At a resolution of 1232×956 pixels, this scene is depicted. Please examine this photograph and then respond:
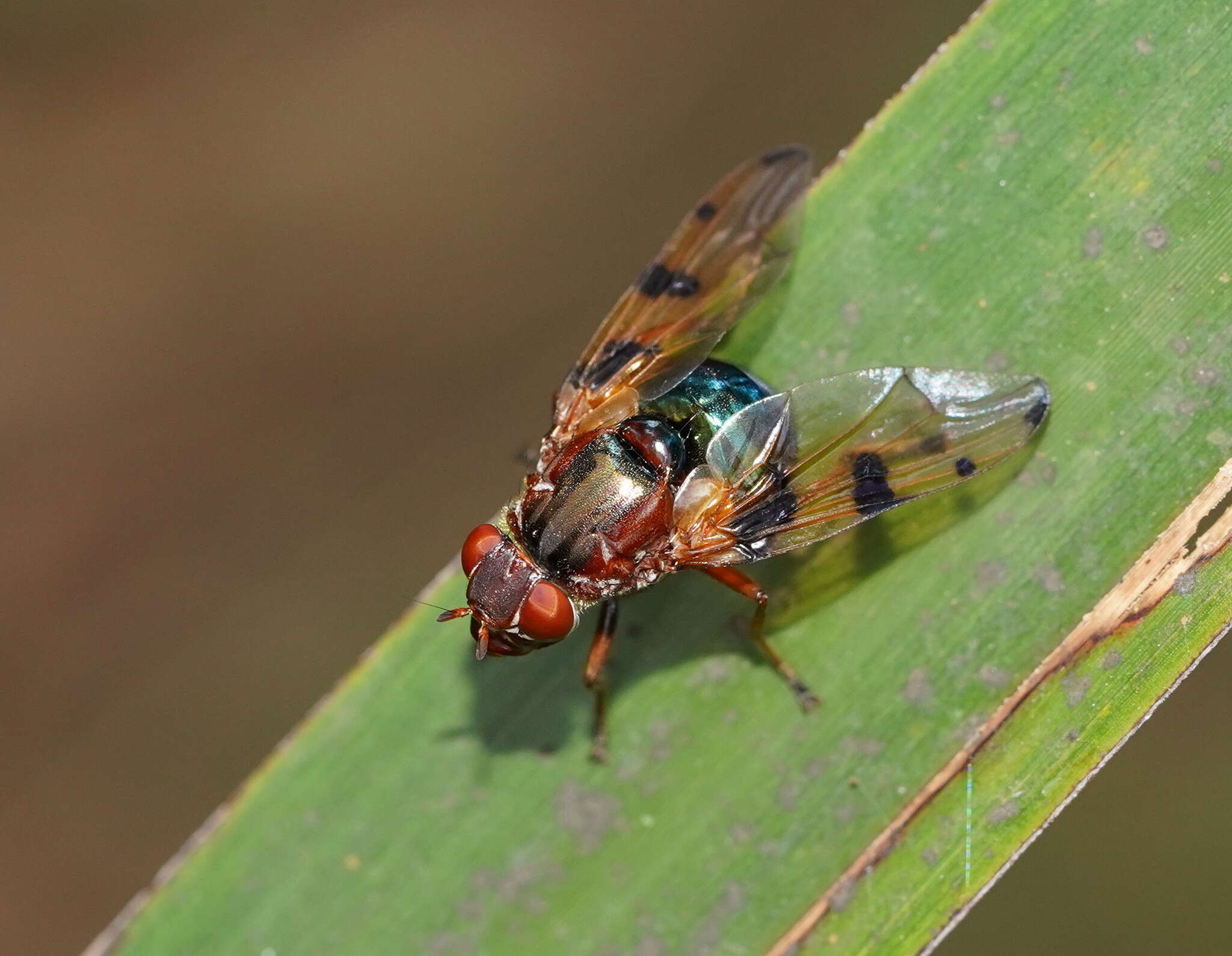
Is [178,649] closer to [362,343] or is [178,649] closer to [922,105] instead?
[362,343]

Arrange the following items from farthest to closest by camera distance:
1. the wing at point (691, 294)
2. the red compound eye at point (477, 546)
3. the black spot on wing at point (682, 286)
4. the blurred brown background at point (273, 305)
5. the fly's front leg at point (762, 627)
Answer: the blurred brown background at point (273, 305) → the black spot on wing at point (682, 286) → the wing at point (691, 294) → the fly's front leg at point (762, 627) → the red compound eye at point (477, 546)

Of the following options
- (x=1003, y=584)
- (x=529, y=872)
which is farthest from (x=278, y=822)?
(x=1003, y=584)

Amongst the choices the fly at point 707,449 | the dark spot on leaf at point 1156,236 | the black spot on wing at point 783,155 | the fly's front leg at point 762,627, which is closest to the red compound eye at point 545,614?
the fly at point 707,449

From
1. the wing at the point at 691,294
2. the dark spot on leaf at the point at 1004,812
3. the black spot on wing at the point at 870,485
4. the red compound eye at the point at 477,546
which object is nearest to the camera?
the dark spot on leaf at the point at 1004,812

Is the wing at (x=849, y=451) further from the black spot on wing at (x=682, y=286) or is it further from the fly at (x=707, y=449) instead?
the black spot on wing at (x=682, y=286)

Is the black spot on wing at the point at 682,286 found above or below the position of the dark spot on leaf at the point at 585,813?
above

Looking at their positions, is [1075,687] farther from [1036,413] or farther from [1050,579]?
[1036,413]
